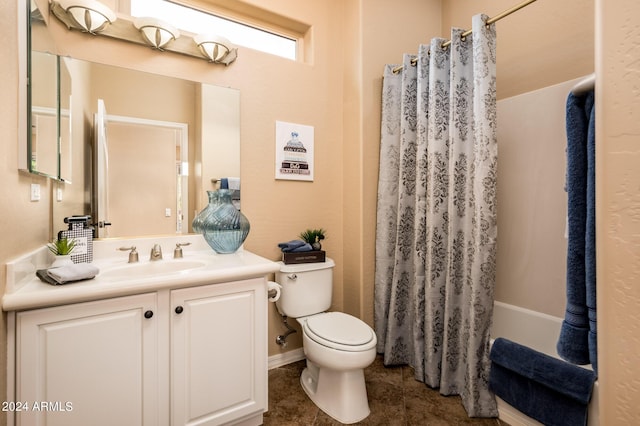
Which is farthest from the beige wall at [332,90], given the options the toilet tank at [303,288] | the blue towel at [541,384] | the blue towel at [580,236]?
the blue towel at [580,236]

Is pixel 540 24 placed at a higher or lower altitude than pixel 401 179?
higher

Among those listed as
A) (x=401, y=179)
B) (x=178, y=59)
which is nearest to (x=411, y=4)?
(x=401, y=179)

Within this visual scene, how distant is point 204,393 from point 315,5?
8.67 ft

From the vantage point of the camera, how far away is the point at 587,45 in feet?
5.64

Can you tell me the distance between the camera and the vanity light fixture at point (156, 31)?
161cm

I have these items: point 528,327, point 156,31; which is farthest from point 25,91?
point 528,327

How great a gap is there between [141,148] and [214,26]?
1019mm

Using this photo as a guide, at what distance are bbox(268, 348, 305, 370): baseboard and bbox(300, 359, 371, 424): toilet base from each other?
48cm

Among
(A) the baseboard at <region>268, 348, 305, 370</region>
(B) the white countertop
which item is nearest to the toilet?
(A) the baseboard at <region>268, 348, 305, 370</region>

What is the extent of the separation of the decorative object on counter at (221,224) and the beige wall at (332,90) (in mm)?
198

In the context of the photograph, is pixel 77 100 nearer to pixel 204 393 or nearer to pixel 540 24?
pixel 204 393

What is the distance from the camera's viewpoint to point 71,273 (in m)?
1.11

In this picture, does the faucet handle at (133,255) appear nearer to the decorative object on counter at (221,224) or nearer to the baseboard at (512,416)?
the decorative object on counter at (221,224)

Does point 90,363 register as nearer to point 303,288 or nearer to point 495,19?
point 303,288
